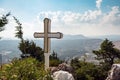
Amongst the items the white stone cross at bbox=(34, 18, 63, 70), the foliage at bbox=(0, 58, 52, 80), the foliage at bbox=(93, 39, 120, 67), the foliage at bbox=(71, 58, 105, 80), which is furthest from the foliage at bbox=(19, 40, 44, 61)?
the foliage at bbox=(0, 58, 52, 80)

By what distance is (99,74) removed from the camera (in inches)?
658

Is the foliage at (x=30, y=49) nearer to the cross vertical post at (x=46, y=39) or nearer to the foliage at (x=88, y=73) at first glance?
the foliage at (x=88, y=73)

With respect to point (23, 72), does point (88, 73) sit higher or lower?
lower

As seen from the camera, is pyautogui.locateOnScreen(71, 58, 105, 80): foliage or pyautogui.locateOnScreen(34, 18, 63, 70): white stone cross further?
pyautogui.locateOnScreen(71, 58, 105, 80): foliage

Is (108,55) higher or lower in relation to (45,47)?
lower

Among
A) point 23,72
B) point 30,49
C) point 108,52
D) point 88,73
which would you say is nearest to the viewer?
point 23,72

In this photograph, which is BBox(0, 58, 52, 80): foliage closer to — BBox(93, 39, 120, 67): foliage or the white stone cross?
the white stone cross

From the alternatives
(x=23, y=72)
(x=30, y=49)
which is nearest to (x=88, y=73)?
(x=23, y=72)

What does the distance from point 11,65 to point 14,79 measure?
→ 1.15 ft

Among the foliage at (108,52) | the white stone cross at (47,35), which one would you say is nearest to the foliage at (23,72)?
the white stone cross at (47,35)

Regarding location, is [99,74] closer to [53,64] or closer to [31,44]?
[53,64]

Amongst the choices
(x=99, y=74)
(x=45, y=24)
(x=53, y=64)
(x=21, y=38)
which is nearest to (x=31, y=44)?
(x=21, y=38)

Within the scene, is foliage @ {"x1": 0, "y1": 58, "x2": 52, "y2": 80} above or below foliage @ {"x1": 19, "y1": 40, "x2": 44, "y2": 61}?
above

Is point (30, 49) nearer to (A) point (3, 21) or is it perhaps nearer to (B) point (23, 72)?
(A) point (3, 21)
